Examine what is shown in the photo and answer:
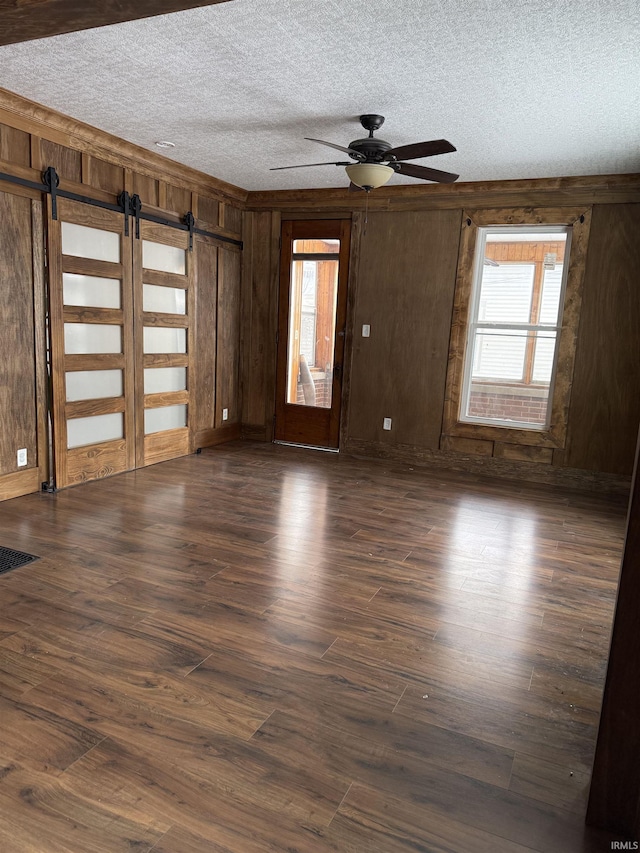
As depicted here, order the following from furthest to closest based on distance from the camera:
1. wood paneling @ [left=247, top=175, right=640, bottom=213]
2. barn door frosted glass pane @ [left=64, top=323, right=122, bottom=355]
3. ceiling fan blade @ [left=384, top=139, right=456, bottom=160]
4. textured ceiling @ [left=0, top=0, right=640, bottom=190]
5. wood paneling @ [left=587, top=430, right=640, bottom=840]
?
wood paneling @ [left=247, top=175, right=640, bottom=213] < barn door frosted glass pane @ [left=64, top=323, right=122, bottom=355] < ceiling fan blade @ [left=384, top=139, right=456, bottom=160] < textured ceiling @ [left=0, top=0, right=640, bottom=190] < wood paneling @ [left=587, top=430, right=640, bottom=840]

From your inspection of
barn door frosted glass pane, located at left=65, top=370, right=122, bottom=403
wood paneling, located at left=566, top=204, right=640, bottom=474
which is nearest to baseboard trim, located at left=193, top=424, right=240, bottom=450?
barn door frosted glass pane, located at left=65, top=370, right=122, bottom=403

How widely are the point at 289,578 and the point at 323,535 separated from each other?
2.36 feet

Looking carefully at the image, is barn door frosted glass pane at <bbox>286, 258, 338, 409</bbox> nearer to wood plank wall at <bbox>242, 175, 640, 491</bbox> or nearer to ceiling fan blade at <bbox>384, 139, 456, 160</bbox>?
wood plank wall at <bbox>242, 175, 640, 491</bbox>

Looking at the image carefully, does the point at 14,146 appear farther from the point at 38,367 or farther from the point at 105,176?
the point at 38,367

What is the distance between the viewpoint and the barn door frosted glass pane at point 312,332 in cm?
634

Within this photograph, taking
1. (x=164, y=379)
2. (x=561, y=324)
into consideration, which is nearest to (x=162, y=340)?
(x=164, y=379)

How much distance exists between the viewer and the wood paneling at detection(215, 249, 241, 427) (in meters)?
6.31

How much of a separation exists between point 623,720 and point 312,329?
17.5 feet

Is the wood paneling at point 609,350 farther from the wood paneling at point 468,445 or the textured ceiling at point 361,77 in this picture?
the wood paneling at point 468,445

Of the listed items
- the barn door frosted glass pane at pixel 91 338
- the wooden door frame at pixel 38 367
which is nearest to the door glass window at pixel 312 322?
the barn door frosted glass pane at pixel 91 338

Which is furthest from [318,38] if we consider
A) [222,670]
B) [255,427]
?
[255,427]

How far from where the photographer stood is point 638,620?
149 centimetres

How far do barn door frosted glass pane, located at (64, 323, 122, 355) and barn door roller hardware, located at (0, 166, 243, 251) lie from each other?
81cm

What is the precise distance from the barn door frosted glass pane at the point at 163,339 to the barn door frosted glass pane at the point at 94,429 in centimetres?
73
